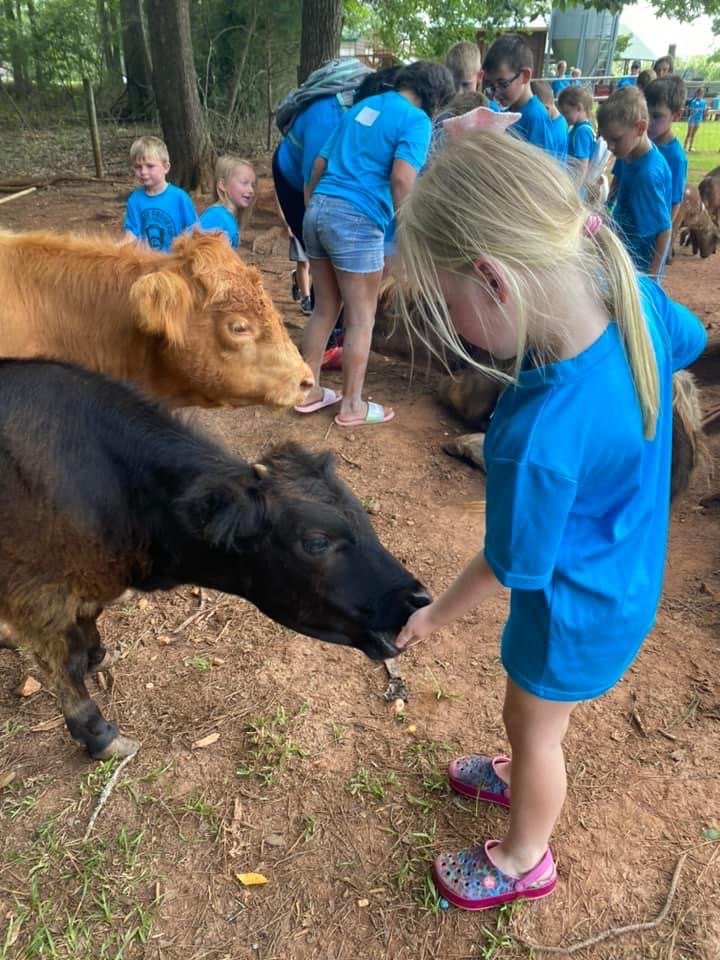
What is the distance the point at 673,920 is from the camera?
235cm

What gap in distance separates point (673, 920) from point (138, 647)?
8.30ft

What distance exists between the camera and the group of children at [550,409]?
1570 mm

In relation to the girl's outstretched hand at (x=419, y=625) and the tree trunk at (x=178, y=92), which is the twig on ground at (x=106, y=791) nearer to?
the girl's outstretched hand at (x=419, y=625)

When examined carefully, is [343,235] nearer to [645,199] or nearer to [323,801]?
[645,199]

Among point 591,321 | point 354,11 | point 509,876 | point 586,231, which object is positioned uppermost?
point 354,11

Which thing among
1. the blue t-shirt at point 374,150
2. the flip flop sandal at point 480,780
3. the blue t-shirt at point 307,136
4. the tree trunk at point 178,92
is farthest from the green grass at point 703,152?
the flip flop sandal at point 480,780

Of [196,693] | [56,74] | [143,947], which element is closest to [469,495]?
[196,693]

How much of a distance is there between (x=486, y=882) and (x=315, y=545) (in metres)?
1.23

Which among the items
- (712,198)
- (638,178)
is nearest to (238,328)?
(638,178)

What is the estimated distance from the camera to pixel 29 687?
11.1 feet

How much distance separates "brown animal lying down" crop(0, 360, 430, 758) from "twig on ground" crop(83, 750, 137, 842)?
5 centimetres

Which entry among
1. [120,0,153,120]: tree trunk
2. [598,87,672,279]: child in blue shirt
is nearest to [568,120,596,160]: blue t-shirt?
[598,87,672,279]: child in blue shirt

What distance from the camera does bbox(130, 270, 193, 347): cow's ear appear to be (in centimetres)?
358

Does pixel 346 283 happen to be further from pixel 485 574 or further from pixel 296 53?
pixel 296 53
